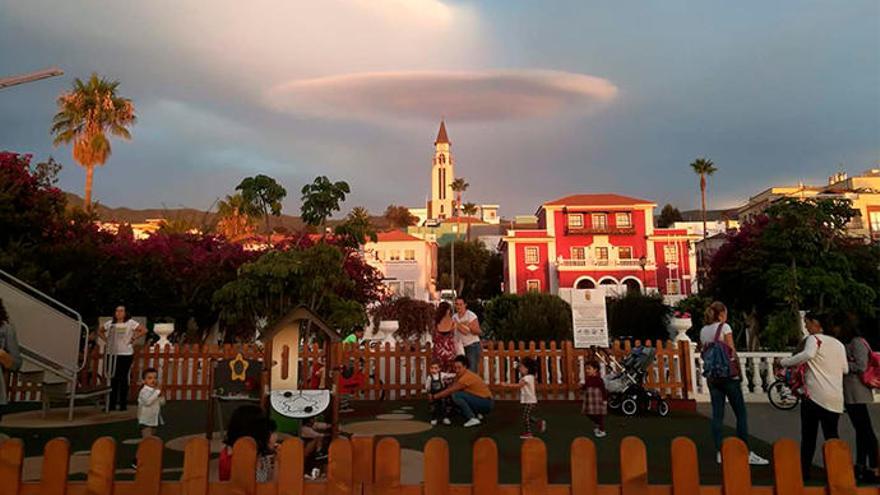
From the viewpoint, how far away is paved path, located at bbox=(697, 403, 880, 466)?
25.3 feet

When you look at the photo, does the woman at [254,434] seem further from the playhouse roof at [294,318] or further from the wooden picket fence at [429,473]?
the playhouse roof at [294,318]

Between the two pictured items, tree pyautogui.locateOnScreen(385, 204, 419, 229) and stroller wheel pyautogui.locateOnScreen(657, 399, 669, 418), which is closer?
stroller wheel pyautogui.locateOnScreen(657, 399, 669, 418)

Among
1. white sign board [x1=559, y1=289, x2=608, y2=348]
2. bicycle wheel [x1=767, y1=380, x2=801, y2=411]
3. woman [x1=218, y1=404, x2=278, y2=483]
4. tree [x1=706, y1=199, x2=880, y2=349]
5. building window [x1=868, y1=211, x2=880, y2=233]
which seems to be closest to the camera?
woman [x1=218, y1=404, x2=278, y2=483]

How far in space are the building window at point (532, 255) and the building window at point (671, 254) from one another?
12.6 m

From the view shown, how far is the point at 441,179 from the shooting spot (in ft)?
411

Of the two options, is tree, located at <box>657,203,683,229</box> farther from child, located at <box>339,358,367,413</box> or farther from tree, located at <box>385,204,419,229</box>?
child, located at <box>339,358,367,413</box>

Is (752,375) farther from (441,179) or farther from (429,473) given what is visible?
(441,179)

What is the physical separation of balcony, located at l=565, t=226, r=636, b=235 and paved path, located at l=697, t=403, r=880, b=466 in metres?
46.2

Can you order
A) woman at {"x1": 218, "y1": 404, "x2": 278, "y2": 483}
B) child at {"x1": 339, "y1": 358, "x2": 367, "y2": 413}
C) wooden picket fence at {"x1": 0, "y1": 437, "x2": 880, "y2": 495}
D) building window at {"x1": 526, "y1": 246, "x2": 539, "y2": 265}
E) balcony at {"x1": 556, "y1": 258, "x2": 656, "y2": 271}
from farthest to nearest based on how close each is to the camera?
building window at {"x1": 526, "y1": 246, "x2": 539, "y2": 265}
balcony at {"x1": 556, "y1": 258, "x2": 656, "y2": 271}
child at {"x1": 339, "y1": 358, "x2": 367, "y2": 413}
woman at {"x1": 218, "y1": 404, "x2": 278, "y2": 483}
wooden picket fence at {"x1": 0, "y1": 437, "x2": 880, "y2": 495}

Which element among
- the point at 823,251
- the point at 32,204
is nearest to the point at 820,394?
the point at 823,251

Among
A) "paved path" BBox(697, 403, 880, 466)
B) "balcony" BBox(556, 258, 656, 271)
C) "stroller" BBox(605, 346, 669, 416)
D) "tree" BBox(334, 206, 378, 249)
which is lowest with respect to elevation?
"paved path" BBox(697, 403, 880, 466)

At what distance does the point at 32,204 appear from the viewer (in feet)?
52.4

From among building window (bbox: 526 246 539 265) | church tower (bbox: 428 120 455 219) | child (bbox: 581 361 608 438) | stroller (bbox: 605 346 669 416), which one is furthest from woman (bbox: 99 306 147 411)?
church tower (bbox: 428 120 455 219)

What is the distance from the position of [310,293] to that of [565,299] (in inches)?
710
